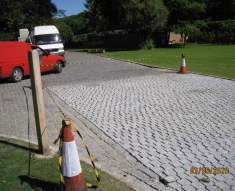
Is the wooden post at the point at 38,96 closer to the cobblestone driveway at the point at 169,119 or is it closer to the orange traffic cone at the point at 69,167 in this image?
the orange traffic cone at the point at 69,167

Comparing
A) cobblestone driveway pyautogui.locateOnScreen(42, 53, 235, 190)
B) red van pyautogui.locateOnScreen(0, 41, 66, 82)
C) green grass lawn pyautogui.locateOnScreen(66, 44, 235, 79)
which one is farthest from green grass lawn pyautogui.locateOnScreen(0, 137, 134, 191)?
green grass lawn pyautogui.locateOnScreen(66, 44, 235, 79)

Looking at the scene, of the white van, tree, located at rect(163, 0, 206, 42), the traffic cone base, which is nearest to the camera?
the traffic cone base

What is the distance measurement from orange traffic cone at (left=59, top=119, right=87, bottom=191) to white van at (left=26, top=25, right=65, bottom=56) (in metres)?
17.3

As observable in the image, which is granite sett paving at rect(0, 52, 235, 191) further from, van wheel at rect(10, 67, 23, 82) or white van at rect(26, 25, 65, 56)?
white van at rect(26, 25, 65, 56)

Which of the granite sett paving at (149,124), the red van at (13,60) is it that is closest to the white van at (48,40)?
the red van at (13,60)

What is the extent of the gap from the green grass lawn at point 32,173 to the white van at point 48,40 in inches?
630

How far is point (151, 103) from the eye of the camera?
28.3 ft

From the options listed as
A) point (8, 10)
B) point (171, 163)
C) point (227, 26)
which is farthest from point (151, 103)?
point (8, 10)

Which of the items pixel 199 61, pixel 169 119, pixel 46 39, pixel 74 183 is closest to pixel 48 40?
pixel 46 39

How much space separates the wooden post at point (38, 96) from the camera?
4.61m

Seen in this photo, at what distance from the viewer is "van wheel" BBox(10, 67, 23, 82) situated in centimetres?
1363

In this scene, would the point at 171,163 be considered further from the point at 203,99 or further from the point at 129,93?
the point at 129,93

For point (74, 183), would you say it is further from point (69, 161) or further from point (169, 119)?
point (169, 119)

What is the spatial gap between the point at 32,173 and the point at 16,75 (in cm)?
1047
